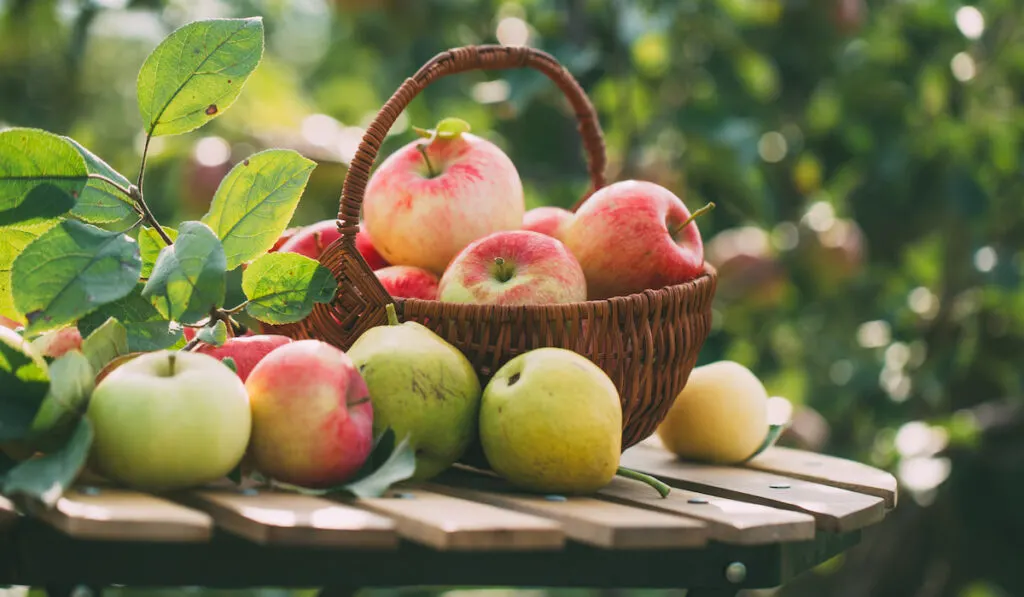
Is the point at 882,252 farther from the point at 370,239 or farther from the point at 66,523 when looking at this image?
the point at 66,523

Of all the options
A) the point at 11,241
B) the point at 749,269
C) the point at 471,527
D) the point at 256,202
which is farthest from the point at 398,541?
the point at 749,269

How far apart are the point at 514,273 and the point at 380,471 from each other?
0.28m

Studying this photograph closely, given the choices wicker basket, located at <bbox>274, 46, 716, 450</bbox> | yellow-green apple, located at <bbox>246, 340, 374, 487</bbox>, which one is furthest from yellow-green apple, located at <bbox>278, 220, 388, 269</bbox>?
yellow-green apple, located at <bbox>246, 340, 374, 487</bbox>

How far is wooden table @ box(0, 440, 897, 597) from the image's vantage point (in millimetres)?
734

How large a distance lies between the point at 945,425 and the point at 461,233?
158 centimetres

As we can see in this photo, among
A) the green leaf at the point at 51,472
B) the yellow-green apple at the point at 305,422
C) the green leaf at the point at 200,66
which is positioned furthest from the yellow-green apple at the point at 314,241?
the green leaf at the point at 51,472

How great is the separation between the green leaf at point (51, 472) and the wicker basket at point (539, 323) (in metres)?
0.31

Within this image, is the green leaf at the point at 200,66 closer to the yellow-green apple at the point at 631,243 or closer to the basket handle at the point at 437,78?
the basket handle at the point at 437,78

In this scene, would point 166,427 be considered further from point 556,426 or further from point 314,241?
point 314,241

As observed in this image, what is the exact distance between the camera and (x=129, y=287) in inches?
35.7

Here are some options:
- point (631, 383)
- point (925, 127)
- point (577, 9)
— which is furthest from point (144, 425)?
point (925, 127)

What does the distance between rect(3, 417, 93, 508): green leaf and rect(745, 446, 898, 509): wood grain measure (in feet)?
2.32

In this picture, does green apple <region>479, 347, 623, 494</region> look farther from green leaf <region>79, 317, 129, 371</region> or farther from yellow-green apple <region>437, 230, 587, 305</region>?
green leaf <region>79, 317, 129, 371</region>

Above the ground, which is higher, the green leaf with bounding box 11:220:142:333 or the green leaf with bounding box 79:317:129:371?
the green leaf with bounding box 11:220:142:333
